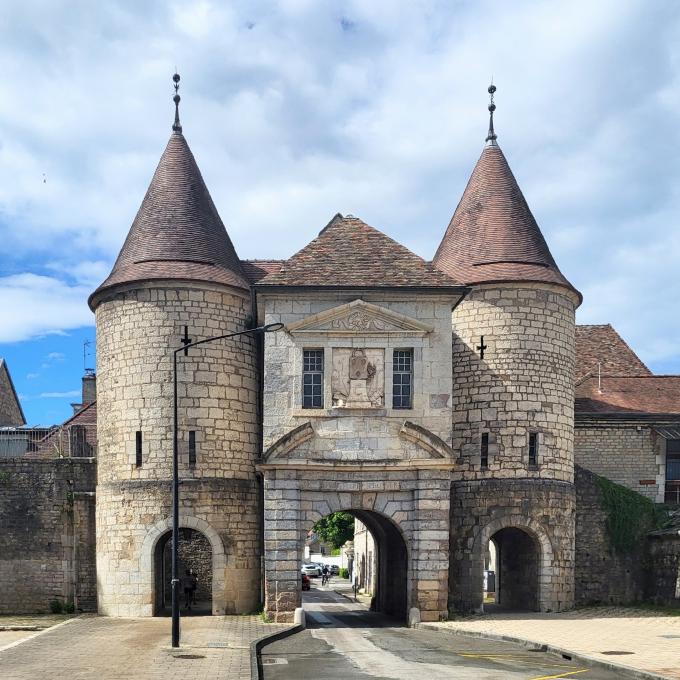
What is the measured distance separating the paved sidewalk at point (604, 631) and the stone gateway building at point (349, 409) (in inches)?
51.6

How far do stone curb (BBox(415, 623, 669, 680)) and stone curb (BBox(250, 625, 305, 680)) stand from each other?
3646 millimetres

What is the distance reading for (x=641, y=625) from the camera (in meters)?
24.8

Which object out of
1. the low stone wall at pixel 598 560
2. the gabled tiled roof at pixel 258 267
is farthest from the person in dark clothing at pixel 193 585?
the low stone wall at pixel 598 560

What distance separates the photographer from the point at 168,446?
28.6m

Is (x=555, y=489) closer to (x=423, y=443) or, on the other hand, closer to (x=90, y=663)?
(x=423, y=443)

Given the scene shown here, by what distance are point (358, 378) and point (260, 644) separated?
334 inches

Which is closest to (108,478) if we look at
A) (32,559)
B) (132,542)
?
(132,542)

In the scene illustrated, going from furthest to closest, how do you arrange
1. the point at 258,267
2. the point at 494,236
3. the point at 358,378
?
the point at 258,267, the point at 494,236, the point at 358,378

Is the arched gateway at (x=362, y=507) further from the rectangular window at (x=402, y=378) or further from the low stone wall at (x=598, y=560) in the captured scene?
the low stone wall at (x=598, y=560)

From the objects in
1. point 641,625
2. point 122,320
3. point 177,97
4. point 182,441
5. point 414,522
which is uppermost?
point 177,97

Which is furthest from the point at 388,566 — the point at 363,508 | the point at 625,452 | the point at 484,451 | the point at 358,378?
the point at 625,452

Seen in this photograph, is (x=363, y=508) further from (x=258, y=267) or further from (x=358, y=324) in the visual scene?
(x=258, y=267)

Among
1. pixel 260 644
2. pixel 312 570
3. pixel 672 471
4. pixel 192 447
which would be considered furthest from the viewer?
pixel 312 570

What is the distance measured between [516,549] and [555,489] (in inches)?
122
